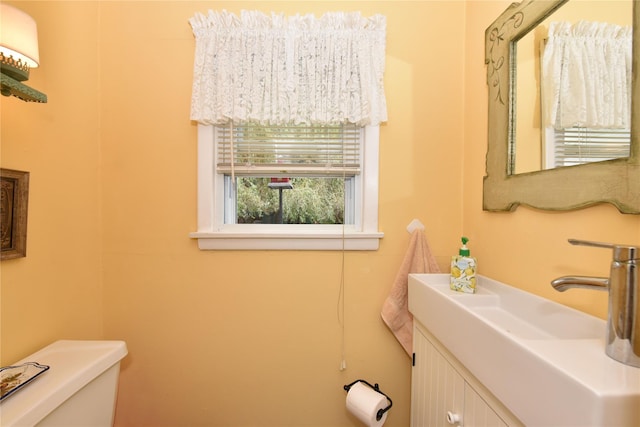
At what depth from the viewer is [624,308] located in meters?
0.51

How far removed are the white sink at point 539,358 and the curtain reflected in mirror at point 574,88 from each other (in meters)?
0.42

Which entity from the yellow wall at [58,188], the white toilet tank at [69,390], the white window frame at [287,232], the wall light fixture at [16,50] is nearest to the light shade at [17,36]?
the wall light fixture at [16,50]

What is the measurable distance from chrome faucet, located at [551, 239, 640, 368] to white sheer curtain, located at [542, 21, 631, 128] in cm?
31

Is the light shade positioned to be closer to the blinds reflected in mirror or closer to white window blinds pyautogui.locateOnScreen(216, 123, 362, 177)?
white window blinds pyautogui.locateOnScreen(216, 123, 362, 177)

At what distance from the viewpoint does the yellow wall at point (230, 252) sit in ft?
3.79

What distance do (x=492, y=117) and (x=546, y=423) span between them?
938 mm

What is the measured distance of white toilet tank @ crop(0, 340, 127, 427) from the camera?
678 millimetres

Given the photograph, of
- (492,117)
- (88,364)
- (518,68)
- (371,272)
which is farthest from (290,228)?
(518,68)

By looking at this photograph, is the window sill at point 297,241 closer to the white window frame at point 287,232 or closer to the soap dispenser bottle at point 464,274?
the white window frame at point 287,232

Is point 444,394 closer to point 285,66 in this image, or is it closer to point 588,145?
point 588,145

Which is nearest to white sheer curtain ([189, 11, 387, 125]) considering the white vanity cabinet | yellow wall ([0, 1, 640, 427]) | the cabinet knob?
yellow wall ([0, 1, 640, 427])

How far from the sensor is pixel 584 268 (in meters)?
0.67

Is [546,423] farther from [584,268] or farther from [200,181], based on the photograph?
[200,181]

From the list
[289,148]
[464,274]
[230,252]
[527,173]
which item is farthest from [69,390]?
[527,173]
